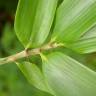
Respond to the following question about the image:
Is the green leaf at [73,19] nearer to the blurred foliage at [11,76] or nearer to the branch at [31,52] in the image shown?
the branch at [31,52]

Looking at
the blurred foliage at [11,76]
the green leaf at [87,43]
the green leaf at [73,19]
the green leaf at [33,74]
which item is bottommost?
the blurred foliage at [11,76]

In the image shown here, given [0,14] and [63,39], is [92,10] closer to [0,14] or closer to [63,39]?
[63,39]

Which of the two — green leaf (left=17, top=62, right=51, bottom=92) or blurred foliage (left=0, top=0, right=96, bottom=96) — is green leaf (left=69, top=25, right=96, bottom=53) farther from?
blurred foliage (left=0, top=0, right=96, bottom=96)

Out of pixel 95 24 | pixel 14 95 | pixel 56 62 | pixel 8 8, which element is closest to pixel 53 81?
pixel 56 62

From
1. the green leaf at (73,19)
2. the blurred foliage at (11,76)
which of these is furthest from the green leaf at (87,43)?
the blurred foliage at (11,76)

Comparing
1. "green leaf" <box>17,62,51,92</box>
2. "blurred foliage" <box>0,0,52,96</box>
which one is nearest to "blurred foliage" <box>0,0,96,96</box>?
"blurred foliage" <box>0,0,52,96</box>

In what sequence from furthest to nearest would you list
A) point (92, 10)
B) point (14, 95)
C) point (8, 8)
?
point (8, 8)
point (14, 95)
point (92, 10)

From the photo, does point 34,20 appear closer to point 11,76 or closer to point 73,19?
point 73,19
